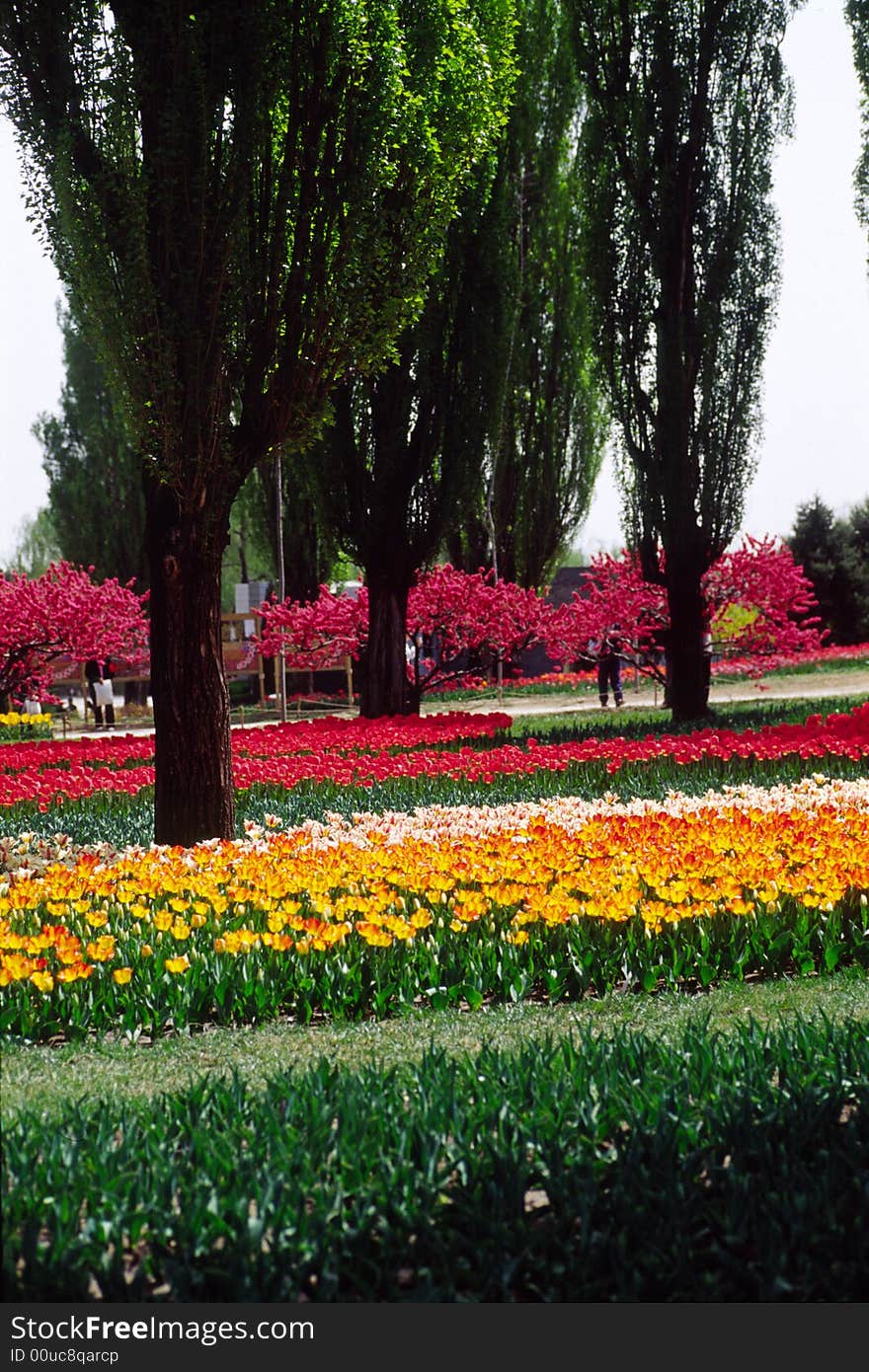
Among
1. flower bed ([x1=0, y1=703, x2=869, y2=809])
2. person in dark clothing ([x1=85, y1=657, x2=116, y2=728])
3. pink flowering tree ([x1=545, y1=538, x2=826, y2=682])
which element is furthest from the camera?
person in dark clothing ([x1=85, y1=657, x2=116, y2=728])

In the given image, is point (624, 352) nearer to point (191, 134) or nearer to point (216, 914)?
point (191, 134)

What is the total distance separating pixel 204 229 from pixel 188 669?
8.53 feet

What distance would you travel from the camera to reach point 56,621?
1875cm

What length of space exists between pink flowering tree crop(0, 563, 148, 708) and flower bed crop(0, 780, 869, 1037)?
12713 mm

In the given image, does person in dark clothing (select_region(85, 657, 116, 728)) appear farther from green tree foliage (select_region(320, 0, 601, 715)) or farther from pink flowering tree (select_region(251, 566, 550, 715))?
green tree foliage (select_region(320, 0, 601, 715))

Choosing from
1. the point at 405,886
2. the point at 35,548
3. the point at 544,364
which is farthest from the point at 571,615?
the point at 35,548

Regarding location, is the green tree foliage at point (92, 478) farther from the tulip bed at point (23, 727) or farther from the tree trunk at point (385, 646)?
the tree trunk at point (385, 646)

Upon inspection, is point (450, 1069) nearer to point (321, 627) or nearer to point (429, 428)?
point (429, 428)

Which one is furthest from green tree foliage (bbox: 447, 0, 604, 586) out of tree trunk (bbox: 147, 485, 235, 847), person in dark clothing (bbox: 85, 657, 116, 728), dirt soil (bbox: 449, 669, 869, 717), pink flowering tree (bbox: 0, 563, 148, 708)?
tree trunk (bbox: 147, 485, 235, 847)

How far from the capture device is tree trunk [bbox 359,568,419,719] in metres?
16.1

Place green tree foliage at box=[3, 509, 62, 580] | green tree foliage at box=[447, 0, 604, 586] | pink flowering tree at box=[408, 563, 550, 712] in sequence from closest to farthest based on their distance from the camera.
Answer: pink flowering tree at box=[408, 563, 550, 712], green tree foliage at box=[447, 0, 604, 586], green tree foliage at box=[3, 509, 62, 580]

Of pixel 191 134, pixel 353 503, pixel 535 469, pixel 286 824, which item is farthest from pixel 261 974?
pixel 535 469

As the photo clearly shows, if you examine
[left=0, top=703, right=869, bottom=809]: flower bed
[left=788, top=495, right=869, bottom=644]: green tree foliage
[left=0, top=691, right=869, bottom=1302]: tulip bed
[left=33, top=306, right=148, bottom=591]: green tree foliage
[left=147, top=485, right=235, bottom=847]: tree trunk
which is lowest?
[left=0, top=691, right=869, bottom=1302]: tulip bed

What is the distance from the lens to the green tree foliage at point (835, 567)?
119 ft
